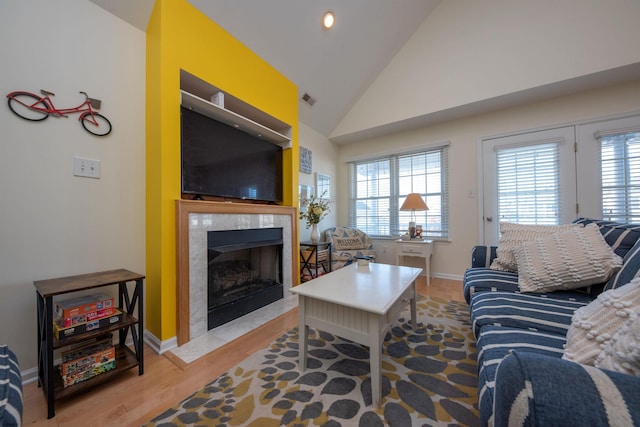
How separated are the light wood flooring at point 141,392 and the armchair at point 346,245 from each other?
1.84 metres

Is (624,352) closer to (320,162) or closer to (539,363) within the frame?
(539,363)

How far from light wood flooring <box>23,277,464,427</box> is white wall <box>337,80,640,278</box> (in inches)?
115

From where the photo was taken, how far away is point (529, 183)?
2.99 metres

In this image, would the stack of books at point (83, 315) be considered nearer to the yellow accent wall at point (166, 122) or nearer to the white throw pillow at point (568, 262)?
the yellow accent wall at point (166, 122)

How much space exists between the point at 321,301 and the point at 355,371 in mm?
475

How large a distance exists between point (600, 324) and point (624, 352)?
24 cm

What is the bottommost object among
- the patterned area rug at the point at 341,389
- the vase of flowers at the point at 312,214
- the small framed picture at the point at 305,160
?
the patterned area rug at the point at 341,389

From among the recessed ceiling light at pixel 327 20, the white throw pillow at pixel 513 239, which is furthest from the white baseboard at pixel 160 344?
the recessed ceiling light at pixel 327 20

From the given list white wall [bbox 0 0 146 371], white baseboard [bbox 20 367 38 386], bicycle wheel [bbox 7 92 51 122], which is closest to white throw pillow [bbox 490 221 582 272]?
white wall [bbox 0 0 146 371]

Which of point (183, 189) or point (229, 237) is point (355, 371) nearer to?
point (229, 237)

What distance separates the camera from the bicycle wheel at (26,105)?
4.33 ft

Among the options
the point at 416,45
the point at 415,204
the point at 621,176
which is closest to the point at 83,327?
the point at 415,204

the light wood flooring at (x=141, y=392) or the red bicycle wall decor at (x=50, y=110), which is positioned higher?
the red bicycle wall decor at (x=50, y=110)

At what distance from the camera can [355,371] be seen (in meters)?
1.39
